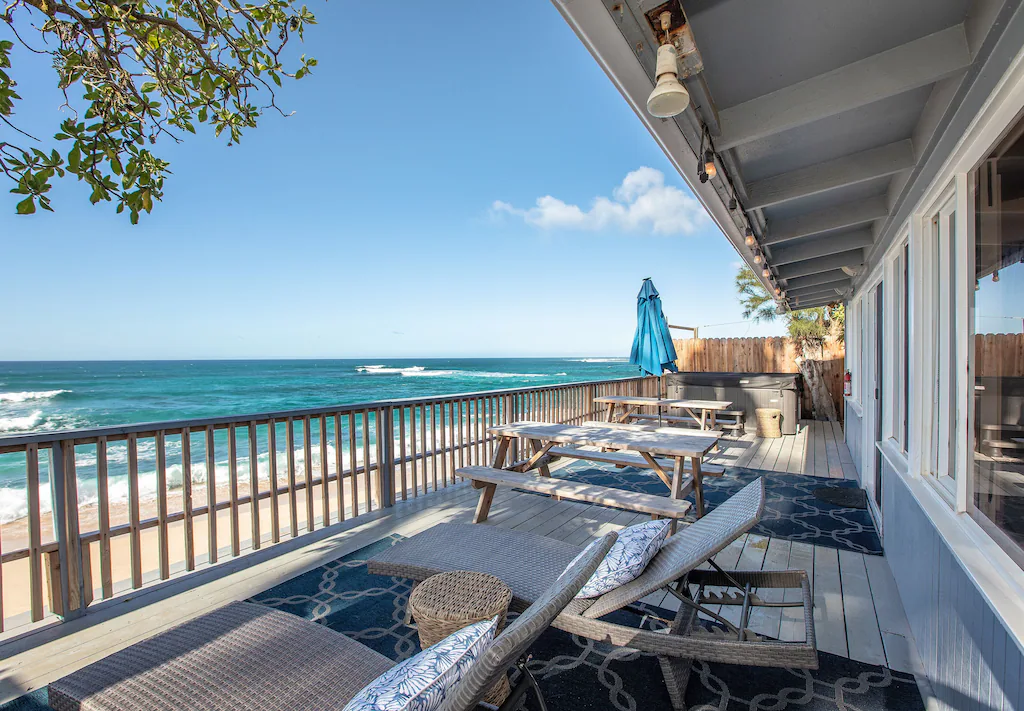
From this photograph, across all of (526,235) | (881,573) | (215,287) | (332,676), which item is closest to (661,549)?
(332,676)

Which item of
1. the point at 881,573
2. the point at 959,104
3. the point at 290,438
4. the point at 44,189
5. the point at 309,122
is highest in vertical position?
the point at 309,122

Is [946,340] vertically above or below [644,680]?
above

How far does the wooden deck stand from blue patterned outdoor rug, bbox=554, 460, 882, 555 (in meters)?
0.27

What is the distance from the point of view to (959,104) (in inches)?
60.7

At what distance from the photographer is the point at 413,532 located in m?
3.46

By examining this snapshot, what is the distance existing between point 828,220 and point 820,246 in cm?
100

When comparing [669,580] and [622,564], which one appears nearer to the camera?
[669,580]

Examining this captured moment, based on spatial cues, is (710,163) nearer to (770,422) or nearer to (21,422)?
(770,422)

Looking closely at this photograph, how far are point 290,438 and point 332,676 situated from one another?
2.19 m

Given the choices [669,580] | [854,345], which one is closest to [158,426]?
[669,580]

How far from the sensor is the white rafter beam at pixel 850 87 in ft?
5.08

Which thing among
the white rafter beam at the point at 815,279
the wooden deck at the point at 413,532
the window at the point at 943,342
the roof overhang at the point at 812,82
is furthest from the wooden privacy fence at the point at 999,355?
the white rafter beam at the point at 815,279

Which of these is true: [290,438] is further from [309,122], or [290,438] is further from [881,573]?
[309,122]

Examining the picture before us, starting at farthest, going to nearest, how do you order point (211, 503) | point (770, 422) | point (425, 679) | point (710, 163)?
1. point (770, 422)
2. point (211, 503)
3. point (710, 163)
4. point (425, 679)
